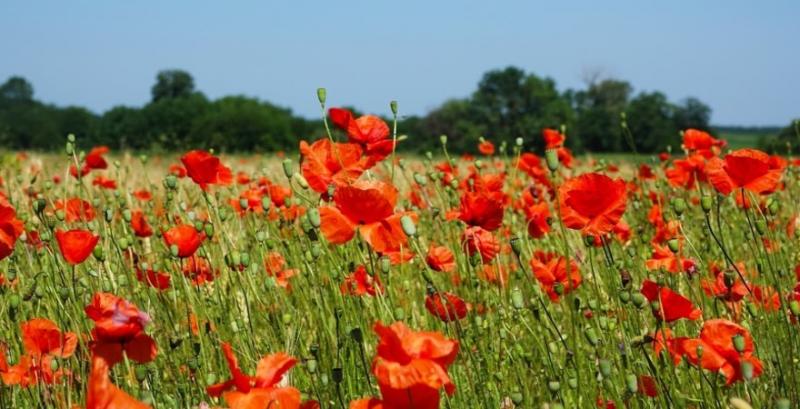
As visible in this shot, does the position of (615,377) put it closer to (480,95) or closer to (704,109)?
(480,95)

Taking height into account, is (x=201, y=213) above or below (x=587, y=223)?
below

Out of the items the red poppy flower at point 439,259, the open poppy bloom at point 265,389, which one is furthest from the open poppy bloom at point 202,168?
the open poppy bloom at point 265,389

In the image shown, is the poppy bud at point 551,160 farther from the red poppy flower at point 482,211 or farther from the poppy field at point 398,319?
the red poppy flower at point 482,211

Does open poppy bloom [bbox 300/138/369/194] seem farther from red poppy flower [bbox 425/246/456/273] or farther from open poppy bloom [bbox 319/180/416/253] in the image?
open poppy bloom [bbox 319/180/416/253]

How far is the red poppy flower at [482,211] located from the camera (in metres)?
1.92

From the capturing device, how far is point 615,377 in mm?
1977

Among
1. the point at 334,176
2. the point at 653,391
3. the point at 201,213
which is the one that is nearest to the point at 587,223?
the point at 653,391

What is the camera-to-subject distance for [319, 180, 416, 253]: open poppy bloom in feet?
5.17

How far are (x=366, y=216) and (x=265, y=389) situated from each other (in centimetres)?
50

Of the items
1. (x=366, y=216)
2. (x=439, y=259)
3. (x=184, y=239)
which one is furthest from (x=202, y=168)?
(x=366, y=216)

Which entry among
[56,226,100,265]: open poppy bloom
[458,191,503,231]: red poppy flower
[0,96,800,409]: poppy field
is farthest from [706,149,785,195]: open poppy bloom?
[56,226,100,265]: open poppy bloom

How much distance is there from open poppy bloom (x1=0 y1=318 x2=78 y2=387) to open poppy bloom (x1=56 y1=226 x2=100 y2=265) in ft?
0.53

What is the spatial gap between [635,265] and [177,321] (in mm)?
1346

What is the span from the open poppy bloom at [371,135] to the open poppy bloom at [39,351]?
0.83 m
